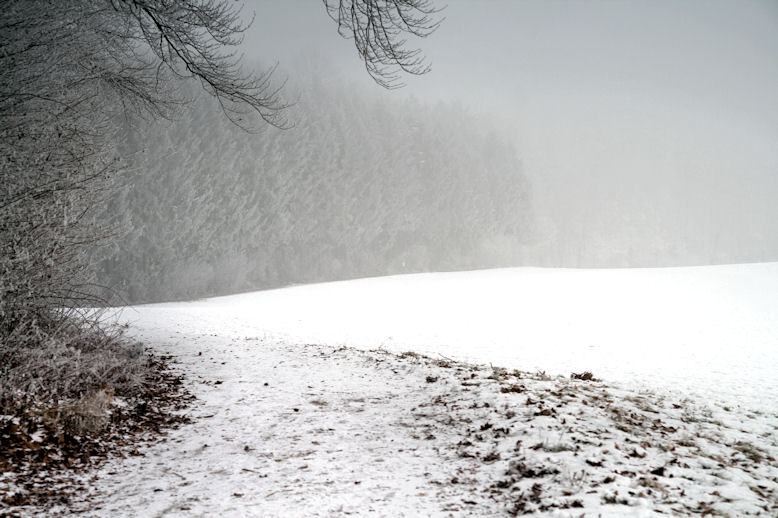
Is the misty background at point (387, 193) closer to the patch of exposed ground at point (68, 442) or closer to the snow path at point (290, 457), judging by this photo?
the patch of exposed ground at point (68, 442)

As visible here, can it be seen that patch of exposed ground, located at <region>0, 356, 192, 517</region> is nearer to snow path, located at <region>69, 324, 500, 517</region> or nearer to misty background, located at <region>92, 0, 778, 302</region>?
snow path, located at <region>69, 324, 500, 517</region>

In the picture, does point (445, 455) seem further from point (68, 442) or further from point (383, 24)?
point (383, 24)

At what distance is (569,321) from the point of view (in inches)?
674

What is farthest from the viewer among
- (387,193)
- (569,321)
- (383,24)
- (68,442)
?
(387,193)

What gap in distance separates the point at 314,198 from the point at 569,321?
68.5ft

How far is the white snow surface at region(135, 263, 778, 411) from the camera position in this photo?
10.9 m

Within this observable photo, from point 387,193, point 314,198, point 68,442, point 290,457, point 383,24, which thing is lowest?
point 290,457

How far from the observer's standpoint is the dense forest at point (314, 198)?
73.9ft

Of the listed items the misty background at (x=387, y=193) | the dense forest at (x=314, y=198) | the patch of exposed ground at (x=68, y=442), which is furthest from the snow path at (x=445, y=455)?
the dense forest at (x=314, y=198)

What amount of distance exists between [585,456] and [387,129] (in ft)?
130

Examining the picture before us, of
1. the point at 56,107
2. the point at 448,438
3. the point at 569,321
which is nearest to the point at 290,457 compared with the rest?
the point at 448,438

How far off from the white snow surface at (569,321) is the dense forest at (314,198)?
3.87m

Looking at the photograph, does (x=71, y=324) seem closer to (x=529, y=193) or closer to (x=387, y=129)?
(x=387, y=129)

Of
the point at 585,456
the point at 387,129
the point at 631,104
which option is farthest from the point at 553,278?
the point at 631,104
